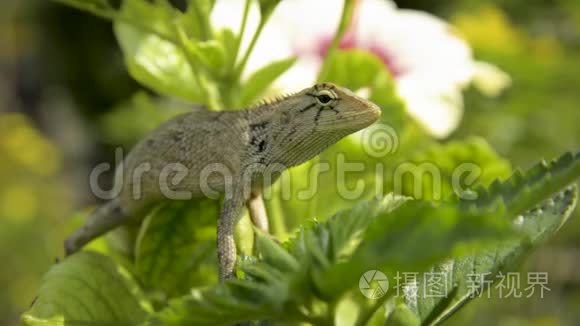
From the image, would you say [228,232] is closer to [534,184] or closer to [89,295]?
[89,295]

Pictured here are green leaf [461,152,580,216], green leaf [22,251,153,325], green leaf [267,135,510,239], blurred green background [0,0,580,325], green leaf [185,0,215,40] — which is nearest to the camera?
green leaf [461,152,580,216]

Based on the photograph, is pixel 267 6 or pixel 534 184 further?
pixel 267 6

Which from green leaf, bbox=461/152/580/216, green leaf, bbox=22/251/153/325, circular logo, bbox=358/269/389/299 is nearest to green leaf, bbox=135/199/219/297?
green leaf, bbox=22/251/153/325

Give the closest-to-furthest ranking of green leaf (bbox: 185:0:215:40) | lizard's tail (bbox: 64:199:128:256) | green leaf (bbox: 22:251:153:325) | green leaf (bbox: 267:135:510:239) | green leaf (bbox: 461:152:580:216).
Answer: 1. green leaf (bbox: 461:152:580:216)
2. green leaf (bbox: 22:251:153:325)
3. green leaf (bbox: 185:0:215:40)
4. green leaf (bbox: 267:135:510:239)
5. lizard's tail (bbox: 64:199:128:256)

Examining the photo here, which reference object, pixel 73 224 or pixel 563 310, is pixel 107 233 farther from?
pixel 563 310

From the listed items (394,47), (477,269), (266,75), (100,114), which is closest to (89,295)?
(266,75)

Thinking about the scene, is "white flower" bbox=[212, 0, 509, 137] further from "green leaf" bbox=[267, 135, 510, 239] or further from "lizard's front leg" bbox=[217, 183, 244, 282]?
"lizard's front leg" bbox=[217, 183, 244, 282]

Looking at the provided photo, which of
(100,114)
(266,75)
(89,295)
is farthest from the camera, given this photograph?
(100,114)
